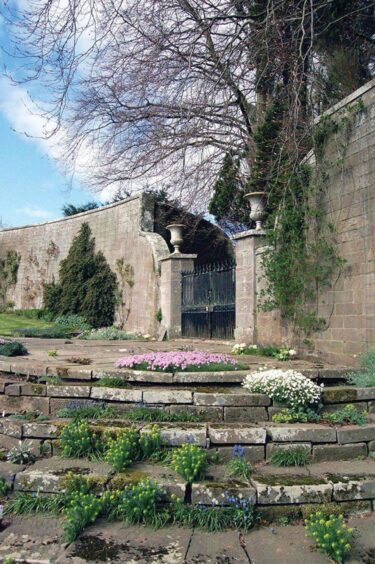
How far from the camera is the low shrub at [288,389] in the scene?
404cm

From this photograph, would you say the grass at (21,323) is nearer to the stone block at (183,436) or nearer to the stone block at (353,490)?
the stone block at (183,436)

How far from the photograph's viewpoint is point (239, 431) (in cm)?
363

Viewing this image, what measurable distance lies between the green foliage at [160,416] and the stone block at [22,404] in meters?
0.86

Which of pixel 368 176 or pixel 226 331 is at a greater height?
pixel 368 176

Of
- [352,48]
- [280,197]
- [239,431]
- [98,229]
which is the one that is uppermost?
[352,48]

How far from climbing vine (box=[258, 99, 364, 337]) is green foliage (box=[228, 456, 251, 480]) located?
137 inches

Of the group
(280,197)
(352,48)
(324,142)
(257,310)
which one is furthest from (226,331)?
(352,48)

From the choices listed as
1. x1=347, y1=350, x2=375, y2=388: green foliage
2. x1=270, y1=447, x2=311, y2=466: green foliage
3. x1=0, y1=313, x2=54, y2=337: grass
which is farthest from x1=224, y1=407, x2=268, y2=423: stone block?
x1=0, y1=313, x2=54, y2=337: grass

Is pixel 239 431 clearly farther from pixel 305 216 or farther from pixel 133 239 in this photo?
pixel 133 239

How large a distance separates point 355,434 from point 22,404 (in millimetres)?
2980

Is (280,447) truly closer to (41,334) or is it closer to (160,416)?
(160,416)

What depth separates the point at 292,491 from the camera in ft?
10.0

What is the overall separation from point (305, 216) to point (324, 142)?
106 centimetres

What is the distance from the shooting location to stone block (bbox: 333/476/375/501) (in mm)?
3100
